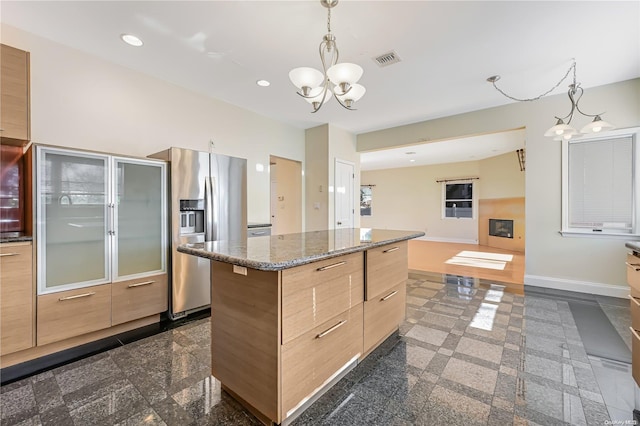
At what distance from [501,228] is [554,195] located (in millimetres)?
4735

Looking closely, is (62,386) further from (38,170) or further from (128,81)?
(128,81)

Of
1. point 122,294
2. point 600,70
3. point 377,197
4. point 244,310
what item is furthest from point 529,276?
point 377,197

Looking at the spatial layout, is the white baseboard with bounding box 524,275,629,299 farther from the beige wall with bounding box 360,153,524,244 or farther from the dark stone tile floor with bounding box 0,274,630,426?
the beige wall with bounding box 360,153,524,244

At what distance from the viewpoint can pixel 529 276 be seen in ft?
13.2

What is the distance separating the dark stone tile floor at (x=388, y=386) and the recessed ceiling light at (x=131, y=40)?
2.74 meters

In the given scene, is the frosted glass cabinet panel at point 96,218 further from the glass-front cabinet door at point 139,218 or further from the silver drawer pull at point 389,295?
the silver drawer pull at point 389,295

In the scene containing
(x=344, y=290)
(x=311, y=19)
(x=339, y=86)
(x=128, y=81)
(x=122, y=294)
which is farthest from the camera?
(x=128, y=81)

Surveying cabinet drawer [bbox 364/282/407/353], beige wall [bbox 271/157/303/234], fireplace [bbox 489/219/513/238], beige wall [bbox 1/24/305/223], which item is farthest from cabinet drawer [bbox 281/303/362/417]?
fireplace [bbox 489/219/513/238]

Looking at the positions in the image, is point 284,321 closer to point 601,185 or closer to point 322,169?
point 322,169

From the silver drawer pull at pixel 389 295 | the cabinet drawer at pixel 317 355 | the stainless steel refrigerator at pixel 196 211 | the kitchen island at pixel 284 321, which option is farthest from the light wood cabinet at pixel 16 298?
the silver drawer pull at pixel 389 295

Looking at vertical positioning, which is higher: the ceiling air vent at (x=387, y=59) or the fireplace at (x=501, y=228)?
the ceiling air vent at (x=387, y=59)

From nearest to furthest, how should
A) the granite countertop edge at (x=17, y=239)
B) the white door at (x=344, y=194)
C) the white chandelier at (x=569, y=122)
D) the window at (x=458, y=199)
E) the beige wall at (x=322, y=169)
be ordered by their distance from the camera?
the granite countertop edge at (x=17, y=239) < the white chandelier at (x=569, y=122) < the beige wall at (x=322, y=169) < the white door at (x=344, y=194) < the window at (x=458, y=199)

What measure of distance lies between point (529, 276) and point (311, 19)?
4.47 meters

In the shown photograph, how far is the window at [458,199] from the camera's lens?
29.8ft
